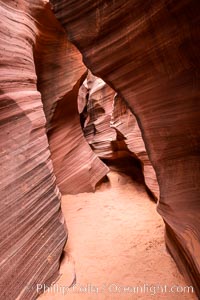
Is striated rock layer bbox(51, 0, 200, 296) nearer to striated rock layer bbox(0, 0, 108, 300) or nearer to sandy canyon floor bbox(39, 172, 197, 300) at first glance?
sandy canyon floor bbox(39, 172, 197, 300)

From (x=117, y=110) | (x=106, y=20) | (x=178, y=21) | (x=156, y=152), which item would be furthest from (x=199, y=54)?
(x=117, y=110)

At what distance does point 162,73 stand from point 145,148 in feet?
2.74

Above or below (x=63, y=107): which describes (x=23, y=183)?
below

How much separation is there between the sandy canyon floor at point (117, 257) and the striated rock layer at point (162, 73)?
303 mm

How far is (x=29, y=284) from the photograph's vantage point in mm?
2252

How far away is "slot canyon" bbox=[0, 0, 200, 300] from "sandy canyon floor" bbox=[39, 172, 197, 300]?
14mm

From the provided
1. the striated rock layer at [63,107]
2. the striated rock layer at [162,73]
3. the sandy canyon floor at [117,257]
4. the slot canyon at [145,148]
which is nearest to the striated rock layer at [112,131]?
the striated rock layer at [63,107]

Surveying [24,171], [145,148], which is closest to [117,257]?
[145,148]

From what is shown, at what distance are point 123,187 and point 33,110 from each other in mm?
3451

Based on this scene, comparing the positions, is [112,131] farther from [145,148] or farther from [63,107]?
[145,148]

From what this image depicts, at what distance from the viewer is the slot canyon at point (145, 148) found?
1984 millimetres

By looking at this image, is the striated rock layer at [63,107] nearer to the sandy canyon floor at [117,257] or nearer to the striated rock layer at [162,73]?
the sandy canyon floor at [117,257]

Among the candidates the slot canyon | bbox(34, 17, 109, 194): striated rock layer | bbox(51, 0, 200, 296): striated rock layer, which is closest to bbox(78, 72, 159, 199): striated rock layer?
bbox(34, 17, 109, 194): striated rock layer

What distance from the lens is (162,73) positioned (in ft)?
6.85
